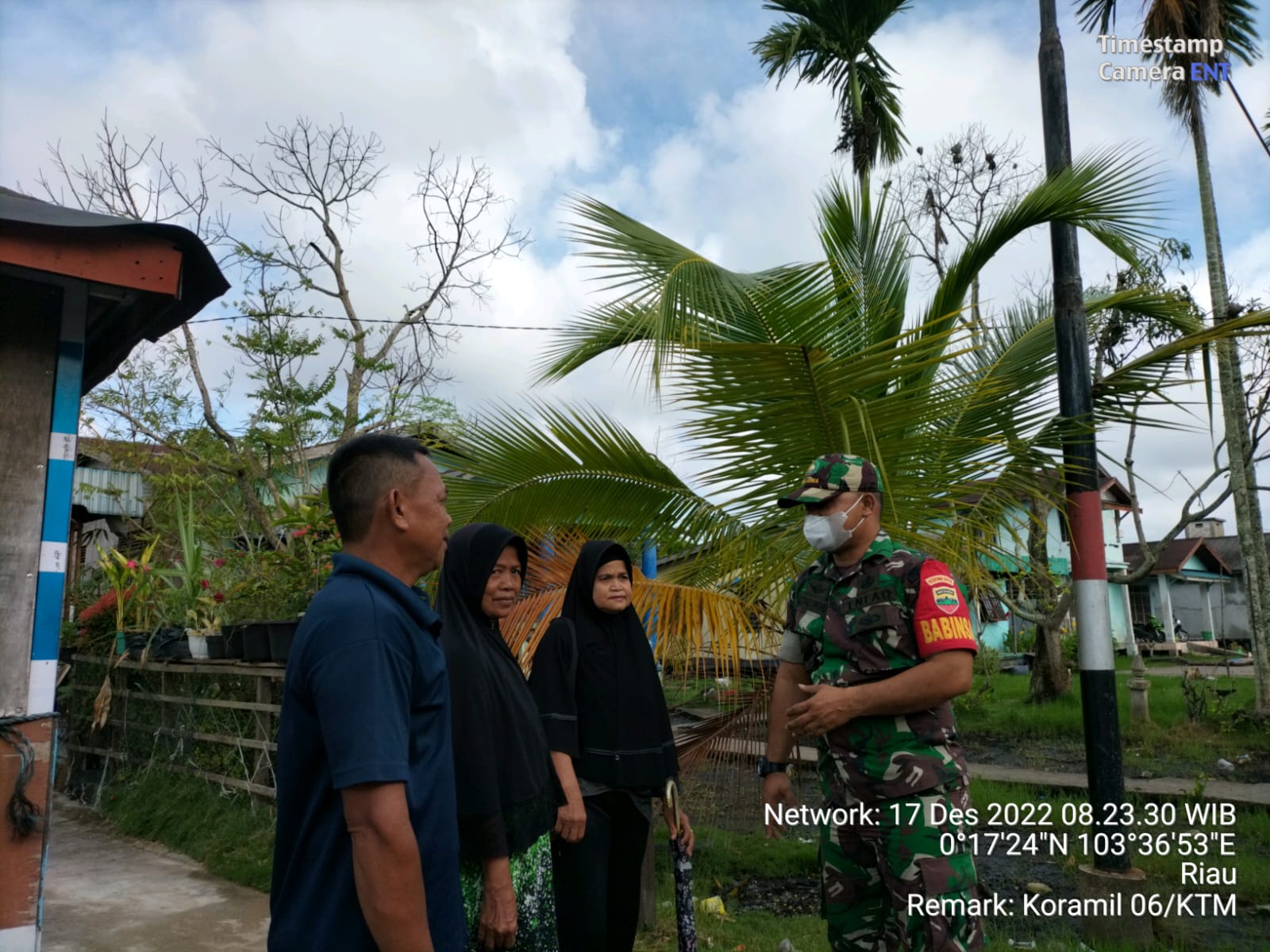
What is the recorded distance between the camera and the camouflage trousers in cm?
243

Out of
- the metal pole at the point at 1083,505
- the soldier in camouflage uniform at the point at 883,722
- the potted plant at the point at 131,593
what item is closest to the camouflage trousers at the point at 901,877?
the soldier in camouflage uniform at the point at 883,722

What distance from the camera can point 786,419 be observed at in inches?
156

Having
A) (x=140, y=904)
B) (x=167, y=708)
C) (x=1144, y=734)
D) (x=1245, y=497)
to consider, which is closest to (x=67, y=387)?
(x=140, y=904)

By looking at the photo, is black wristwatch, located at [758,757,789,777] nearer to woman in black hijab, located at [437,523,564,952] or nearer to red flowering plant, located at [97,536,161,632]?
woman in black hijab, located at [437,523,564,952]

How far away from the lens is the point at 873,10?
21.5ft

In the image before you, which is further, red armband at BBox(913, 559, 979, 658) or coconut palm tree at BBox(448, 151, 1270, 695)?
coconut palm tree at BBox(448, 151, 1270, 695)

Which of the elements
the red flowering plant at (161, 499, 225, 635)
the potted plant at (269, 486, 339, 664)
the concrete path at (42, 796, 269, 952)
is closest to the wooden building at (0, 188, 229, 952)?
the concrete path at (42, 796, 269, 952)

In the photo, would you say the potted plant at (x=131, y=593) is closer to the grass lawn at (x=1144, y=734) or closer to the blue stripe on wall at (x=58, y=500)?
the blue stripe on wall at (x=58, y=500)

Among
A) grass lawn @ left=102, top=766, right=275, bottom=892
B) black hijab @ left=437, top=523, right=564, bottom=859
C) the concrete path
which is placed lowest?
the concrete path

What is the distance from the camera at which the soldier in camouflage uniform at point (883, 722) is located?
8.13ft

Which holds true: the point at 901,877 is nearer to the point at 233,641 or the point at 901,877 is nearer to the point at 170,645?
the point at 233,641

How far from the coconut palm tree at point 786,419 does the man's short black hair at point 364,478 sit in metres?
1.74

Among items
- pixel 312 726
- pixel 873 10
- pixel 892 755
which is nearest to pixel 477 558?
pixel 312 726

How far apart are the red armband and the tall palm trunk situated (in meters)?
8.14
